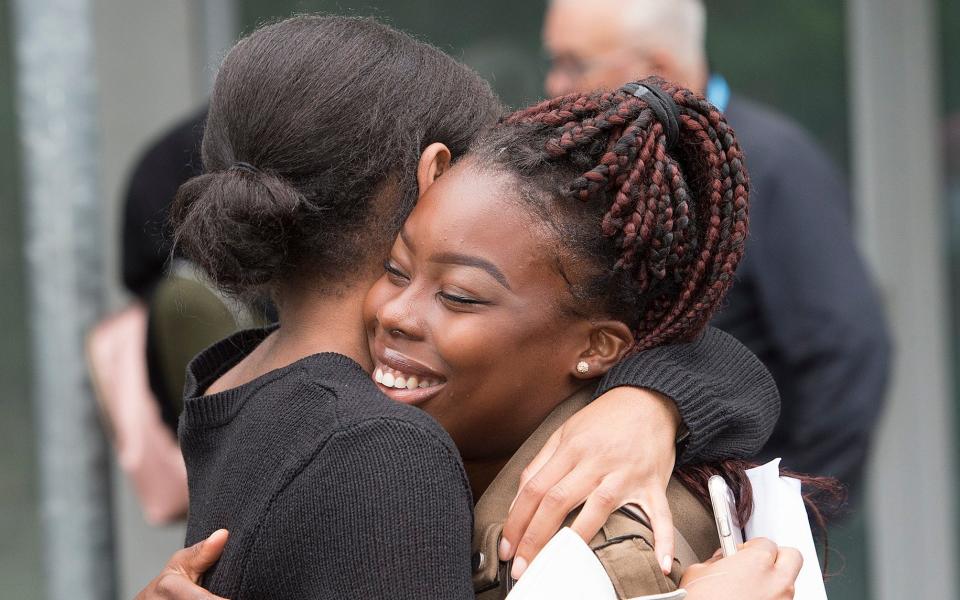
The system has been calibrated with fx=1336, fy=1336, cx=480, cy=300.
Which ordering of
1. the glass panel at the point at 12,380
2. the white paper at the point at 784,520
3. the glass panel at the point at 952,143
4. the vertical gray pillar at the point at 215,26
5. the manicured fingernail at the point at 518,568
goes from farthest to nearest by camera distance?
the glass panel at the point at 952,143 < the vertical gray pillar at the point at 215,26 < the glass panel at the point at 12,380 < the white paper at the point at 784,520 < the manicured fingernail at the point at 518,568

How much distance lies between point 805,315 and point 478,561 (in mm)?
2076

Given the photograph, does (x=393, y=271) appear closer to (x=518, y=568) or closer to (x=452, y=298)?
(x=452, y=298)

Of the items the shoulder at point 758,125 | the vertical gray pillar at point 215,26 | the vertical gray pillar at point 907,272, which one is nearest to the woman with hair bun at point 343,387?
the shoulder at point 758,125

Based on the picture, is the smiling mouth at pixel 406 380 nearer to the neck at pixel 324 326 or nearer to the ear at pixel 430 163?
the neck at pixel 324 326

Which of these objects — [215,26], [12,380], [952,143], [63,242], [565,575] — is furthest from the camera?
[952,143]

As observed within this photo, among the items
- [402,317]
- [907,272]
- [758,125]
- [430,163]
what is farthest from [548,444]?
[907,272]

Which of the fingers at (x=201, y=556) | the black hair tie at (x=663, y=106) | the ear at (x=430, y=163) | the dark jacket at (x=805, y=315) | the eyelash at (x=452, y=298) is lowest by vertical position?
the dark jacket at (x=805, y=315)

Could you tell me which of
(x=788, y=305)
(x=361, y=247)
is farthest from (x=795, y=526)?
(x=788, y=305)

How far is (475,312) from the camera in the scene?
1.70 metres

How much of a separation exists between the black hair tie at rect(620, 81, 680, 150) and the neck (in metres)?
0.44

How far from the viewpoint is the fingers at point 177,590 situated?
1618 millimetres

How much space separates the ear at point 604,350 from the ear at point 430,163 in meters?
0.30

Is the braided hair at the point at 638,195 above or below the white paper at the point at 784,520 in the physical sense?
Result: above

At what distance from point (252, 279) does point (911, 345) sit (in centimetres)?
368
